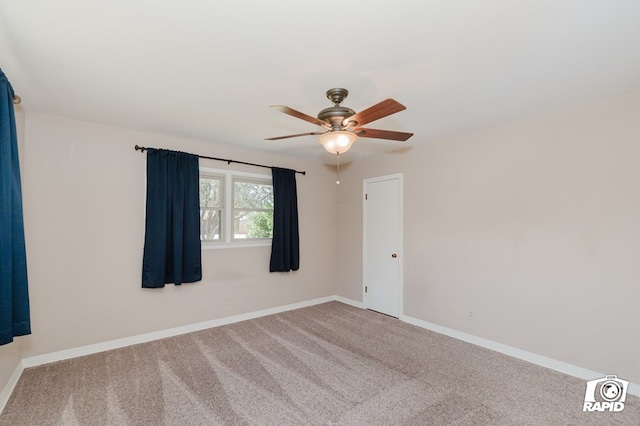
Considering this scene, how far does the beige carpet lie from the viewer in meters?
2.15

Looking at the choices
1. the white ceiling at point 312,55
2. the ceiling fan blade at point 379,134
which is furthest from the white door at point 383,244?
the ceiling fan blade at point 379,134

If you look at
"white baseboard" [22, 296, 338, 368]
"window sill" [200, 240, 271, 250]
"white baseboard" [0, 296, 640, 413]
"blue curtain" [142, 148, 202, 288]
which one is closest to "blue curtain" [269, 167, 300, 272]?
"window sill" [200, 240, 271, 250]

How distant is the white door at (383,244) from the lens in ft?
14.5

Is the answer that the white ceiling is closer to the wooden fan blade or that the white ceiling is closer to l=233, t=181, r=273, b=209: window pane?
the wooden fan blade

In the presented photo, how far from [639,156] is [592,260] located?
0.96m

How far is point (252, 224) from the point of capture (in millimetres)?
4508

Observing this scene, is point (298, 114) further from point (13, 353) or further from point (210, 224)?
point (13, 353)

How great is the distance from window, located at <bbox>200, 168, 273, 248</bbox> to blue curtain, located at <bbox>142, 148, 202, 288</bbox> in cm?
23

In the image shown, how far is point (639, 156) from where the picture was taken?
2.49m

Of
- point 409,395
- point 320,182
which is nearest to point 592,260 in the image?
point 409,395

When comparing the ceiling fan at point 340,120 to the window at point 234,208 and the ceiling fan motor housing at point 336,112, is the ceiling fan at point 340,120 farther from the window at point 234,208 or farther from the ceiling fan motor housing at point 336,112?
the window at point 234,208

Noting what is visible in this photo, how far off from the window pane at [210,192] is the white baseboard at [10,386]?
2.34 m

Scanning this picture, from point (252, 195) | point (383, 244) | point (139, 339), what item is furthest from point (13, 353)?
point (383, 244)

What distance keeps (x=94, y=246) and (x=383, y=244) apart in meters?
3.76
